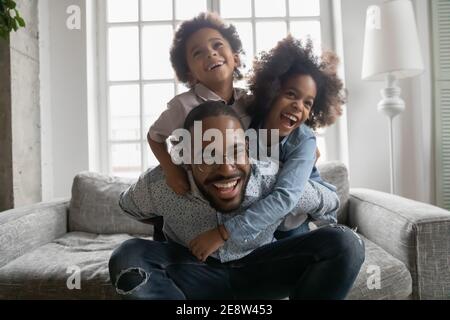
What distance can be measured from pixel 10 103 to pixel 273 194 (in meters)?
1.51

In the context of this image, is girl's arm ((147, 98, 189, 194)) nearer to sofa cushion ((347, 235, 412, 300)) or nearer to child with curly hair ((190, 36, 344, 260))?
child with curly hair ((190, 36, 344, 260))

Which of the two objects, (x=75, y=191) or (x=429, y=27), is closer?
(x=75, y=191)

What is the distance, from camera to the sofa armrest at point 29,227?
1.36m

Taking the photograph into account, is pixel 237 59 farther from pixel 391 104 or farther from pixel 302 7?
pixel 302 7

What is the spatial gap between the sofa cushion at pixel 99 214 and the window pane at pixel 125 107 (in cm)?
64

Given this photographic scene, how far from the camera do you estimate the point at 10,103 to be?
6.16ft

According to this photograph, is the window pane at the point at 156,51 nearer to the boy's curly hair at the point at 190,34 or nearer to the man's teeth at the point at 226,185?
the boy's curly hair at the point at 190,34

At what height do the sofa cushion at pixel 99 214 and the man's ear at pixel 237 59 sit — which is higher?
the man's ear at pixel 237 59

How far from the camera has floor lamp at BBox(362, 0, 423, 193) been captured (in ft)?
5.95

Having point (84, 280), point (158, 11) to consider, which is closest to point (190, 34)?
point (84, 280)

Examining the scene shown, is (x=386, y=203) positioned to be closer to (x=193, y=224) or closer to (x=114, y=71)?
(x=193, y=224)

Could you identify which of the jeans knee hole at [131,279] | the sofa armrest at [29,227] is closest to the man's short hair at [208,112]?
the jeans knee hole at [131,279]

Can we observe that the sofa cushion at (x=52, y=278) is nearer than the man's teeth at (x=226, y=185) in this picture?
No
